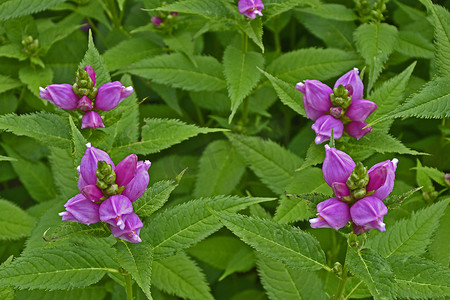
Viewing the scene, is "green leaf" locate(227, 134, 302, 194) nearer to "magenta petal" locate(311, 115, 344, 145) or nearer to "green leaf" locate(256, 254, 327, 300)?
"green leaf" locate(256, 254, 327, 300)

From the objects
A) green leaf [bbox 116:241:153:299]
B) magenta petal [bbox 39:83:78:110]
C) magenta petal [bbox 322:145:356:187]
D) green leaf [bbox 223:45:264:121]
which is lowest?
green leaf [bbox 116:241:153:299]

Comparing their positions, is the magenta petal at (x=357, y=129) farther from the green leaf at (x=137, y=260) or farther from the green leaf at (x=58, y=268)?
the green leaf at (x=58, y=268)

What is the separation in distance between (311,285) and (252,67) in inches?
45.6

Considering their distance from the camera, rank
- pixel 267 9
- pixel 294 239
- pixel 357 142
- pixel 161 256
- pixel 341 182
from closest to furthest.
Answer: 1. pixel 341 182
2. pixel 294 239
3. pixel 161 256
4. pixel 357 142
5. pixel 267 9

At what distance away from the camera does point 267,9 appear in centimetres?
270

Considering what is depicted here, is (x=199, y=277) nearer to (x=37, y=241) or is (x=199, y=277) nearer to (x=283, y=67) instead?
(x=37, y=241)

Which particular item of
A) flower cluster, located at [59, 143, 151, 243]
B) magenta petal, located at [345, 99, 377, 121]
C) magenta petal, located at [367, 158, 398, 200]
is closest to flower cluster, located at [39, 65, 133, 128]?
flower cluster, located at [59, 143, 151, 243]

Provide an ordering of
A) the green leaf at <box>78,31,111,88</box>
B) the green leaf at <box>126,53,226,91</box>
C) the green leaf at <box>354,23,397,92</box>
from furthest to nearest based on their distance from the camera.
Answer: the green leaf at <box>126,53,226,91</box> → the green leaf at <box>354,23,397,92</box> → the green leaf at <box>78,31,111,88</box>

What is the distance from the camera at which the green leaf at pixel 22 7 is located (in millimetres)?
2900

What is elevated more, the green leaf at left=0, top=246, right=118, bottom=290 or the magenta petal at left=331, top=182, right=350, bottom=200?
the magenta petal at left=331, top=182, right=350, bottom=200

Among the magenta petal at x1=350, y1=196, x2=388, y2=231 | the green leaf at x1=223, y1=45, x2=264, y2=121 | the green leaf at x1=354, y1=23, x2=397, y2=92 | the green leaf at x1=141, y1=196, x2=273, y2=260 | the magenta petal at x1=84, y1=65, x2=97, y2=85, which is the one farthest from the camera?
the green leaf at x1=354, y1=23, x2=397, y2=92

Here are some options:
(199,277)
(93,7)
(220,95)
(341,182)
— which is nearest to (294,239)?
(341,182)

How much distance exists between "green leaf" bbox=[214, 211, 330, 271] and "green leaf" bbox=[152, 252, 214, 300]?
0.71 metres

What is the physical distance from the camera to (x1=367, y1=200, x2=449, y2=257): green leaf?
2.24 m
